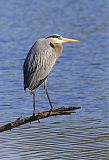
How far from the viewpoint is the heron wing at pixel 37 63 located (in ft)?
26.5

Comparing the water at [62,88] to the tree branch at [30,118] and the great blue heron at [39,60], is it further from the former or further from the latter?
the tree branch at [30,118]

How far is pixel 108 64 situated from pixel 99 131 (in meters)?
5.57

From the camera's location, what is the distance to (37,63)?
321 inches

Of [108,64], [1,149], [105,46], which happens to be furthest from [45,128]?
[105,46]

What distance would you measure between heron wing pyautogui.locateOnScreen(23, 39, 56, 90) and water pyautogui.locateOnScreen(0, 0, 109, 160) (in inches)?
61.0

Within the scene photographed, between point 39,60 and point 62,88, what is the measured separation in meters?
5.41

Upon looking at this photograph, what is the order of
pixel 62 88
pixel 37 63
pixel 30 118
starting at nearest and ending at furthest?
pixel 30 118
pixel 37 63
pixel 62 88

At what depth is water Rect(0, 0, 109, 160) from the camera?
9.69m

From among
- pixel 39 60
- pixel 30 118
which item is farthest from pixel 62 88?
pixel 30 118

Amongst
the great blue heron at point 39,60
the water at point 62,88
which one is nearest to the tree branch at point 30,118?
the great blue heron at point 39,60

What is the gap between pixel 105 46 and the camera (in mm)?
18672

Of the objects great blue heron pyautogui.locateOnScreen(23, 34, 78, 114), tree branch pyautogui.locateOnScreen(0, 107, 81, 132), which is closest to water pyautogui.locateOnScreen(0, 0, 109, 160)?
great blue heron pyautogui.locateOnScreen(23, 34, 78, 114)

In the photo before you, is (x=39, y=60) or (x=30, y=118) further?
(x=39, y=60)

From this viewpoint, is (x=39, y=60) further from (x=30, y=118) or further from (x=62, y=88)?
(x=62, y=88)
